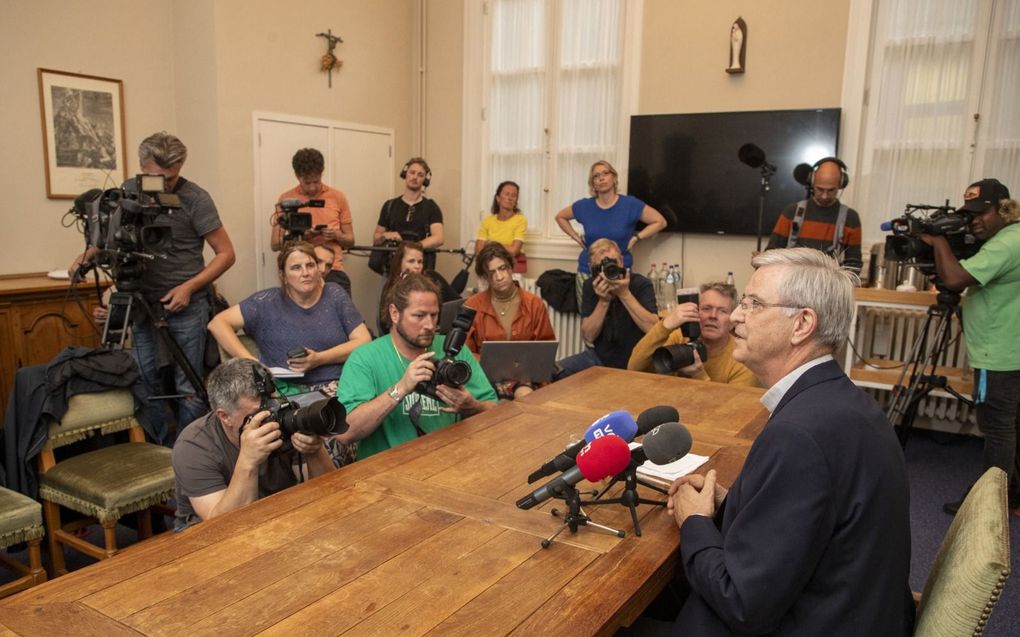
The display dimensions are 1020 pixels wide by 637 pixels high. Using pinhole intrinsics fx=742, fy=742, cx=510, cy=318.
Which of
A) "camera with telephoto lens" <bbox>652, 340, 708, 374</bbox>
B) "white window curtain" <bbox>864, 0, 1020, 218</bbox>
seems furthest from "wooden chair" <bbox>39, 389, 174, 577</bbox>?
"white window curtain" <bbox>864, 0, 1020, 218</bbox>

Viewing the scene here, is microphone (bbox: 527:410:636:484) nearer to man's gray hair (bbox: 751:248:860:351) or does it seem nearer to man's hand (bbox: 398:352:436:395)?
man's gray hair (bbox: 751:248:860:351)

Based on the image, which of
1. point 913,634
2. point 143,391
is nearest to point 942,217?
point 913,634

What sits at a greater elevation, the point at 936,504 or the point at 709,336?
the point at 709,336

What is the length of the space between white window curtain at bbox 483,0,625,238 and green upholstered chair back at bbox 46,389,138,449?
3.57 meters

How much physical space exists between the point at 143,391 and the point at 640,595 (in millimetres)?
2304

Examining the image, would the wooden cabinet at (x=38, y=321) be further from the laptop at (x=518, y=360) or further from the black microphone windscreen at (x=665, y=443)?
the black microphone windscreen at (x=665, y=443)

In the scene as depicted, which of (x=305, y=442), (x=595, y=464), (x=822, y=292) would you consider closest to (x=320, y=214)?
(x=305, y=442)

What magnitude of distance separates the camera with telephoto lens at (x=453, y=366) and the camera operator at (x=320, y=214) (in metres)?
2.44

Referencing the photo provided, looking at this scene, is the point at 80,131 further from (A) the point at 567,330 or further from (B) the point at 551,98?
(A) the point at 567,330

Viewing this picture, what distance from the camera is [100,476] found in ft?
8.34

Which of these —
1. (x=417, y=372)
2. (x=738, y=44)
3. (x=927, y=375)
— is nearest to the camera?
(x=417, y=372)

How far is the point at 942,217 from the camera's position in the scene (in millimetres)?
3203

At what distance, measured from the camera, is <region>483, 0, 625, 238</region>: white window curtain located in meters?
5.38

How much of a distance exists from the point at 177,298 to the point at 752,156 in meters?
3.38
